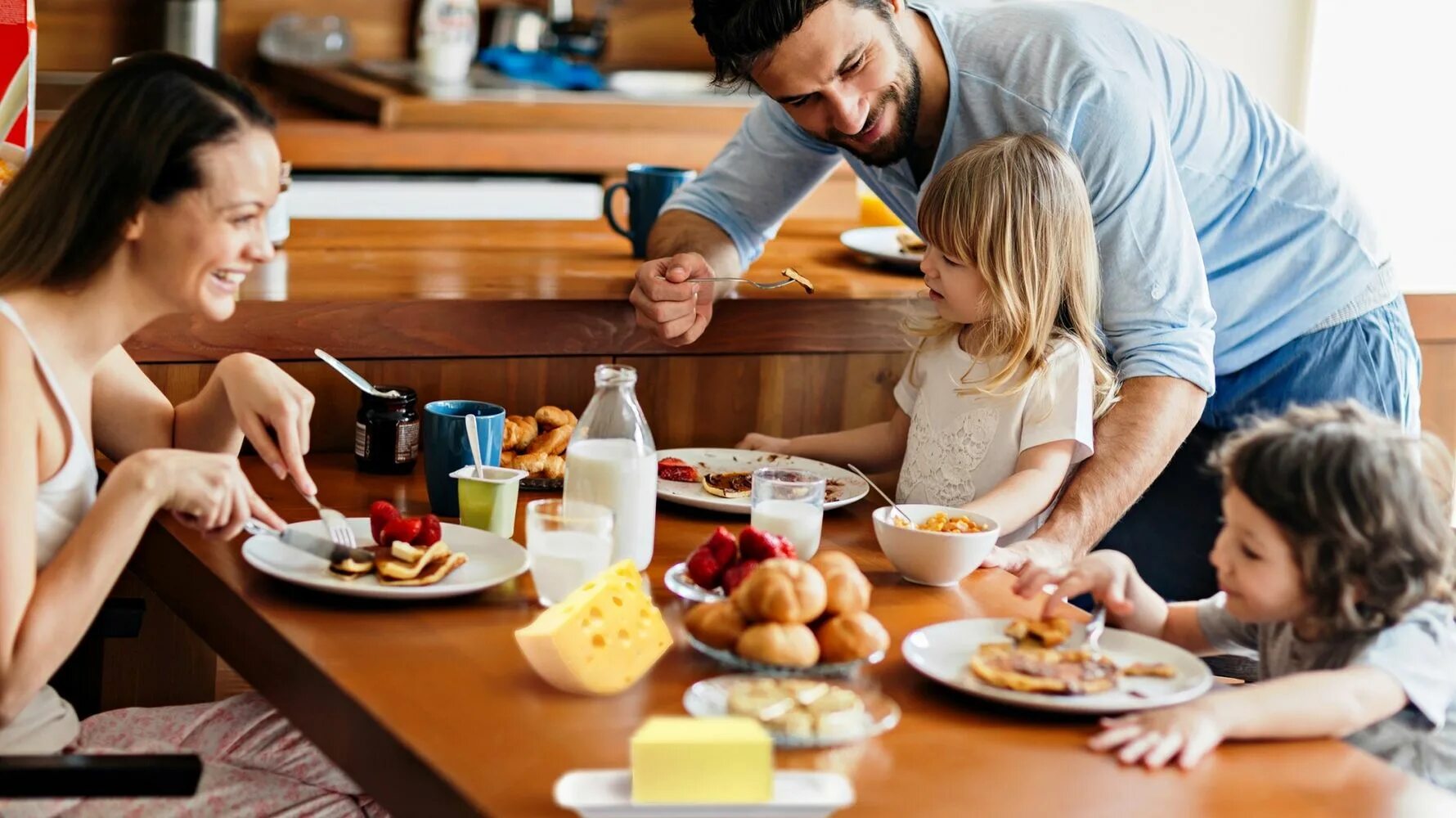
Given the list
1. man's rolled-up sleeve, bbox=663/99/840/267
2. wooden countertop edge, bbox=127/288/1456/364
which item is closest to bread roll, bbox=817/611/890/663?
wooden countertop edge, bbox=127/288/1456/364

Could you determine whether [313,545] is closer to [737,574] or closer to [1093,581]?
[737,574]

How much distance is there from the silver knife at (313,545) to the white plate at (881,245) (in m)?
1.18

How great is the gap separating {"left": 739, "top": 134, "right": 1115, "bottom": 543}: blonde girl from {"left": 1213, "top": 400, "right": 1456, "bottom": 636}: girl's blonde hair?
1.65 feet

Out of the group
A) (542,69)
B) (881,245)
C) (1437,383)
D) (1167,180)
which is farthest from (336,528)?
(542,69)

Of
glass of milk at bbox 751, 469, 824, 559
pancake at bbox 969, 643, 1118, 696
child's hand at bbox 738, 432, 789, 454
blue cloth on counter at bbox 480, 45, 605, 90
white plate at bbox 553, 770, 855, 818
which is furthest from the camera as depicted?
blue cloth on counter at bbox 480, 45, 605, 90

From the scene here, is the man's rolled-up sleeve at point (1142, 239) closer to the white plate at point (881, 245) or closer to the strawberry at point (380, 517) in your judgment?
the white plate at point (881, 245)

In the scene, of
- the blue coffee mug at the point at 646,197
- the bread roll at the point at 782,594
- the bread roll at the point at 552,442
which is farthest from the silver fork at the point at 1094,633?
the blue coffee mug at the point at 646,197

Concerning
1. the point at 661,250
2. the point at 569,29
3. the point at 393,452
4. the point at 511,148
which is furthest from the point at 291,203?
the point at 393,452

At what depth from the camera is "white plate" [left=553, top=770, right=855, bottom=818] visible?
1044 mm

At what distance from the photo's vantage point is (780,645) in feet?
4.24

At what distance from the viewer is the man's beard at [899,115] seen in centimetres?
201

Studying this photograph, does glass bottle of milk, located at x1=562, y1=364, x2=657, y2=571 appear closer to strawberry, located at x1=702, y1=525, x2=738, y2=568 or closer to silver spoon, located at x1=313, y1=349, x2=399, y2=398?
strawberry, located at x1=702, y1=525, x2=738, y2=568

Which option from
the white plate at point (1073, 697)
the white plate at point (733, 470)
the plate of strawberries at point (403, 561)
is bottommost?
the white plate at point (733, 470)

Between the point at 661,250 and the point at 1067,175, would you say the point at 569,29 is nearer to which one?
the point at 661,250
